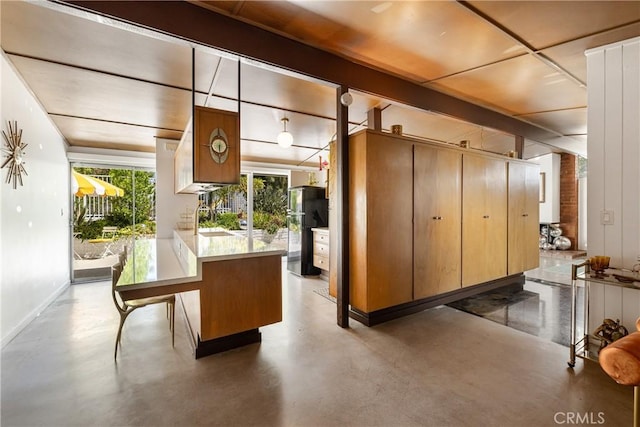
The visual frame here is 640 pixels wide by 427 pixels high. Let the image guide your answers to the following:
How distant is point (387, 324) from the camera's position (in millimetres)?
3281

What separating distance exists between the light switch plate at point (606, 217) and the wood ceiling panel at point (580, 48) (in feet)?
4.85

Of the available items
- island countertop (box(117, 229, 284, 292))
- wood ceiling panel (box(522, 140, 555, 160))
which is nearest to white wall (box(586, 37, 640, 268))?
A: island countertop (box(117, 229, 284, 292))

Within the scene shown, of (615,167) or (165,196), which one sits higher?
(615,167)

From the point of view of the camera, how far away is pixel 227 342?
2703mm

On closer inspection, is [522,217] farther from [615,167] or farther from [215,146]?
[215,146]

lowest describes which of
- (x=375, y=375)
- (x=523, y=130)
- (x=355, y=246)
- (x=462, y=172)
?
(x=375, y=375)

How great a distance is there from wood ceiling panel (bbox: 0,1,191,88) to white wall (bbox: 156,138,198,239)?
241cm

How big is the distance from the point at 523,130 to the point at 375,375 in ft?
16.0

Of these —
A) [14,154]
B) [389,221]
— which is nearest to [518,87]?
[389,221]

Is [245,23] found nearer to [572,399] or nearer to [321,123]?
[321,123]

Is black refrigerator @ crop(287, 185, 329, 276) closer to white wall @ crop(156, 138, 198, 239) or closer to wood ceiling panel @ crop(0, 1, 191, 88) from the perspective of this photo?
white wall @ crop(156, 138, 198, 239)

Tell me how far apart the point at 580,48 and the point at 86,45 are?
4.39 meters

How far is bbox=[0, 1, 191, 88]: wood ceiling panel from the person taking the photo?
6.93ft

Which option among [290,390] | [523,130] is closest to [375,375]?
[290,390]
